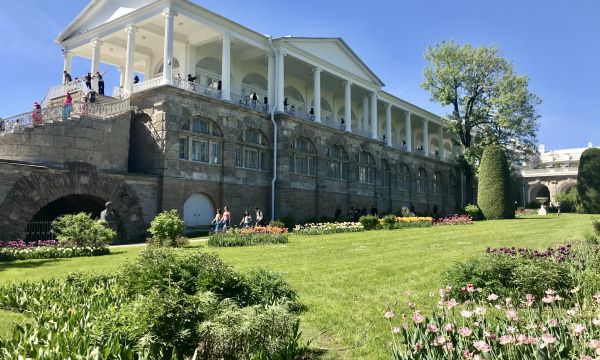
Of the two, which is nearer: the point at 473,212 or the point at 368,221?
the point at 368,221

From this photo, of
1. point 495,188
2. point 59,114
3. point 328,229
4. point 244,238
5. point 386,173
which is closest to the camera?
point 244,238

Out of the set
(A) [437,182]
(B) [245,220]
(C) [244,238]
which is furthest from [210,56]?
(A) [437,182]

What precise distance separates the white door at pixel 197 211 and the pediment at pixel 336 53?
1327cm

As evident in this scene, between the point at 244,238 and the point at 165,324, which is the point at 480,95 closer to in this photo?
the point at 244,238

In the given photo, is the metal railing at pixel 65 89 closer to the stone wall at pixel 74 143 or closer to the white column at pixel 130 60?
the white column at pixel 130 60

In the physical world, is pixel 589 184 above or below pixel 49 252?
above

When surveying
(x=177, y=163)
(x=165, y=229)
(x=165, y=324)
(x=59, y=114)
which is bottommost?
(x=165, y=324)

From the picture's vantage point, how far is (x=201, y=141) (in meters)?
27.7

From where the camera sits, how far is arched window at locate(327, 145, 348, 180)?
37.4 meters

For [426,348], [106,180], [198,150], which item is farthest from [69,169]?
[426,348]

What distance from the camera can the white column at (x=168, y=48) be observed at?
2609 cm

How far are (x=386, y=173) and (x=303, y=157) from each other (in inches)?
539

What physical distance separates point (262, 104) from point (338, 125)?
364 inches

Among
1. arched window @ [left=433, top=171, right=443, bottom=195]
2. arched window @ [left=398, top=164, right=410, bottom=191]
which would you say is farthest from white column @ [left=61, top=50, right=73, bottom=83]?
arched window @ [left=433, top=171, right=443, bottom=195]
